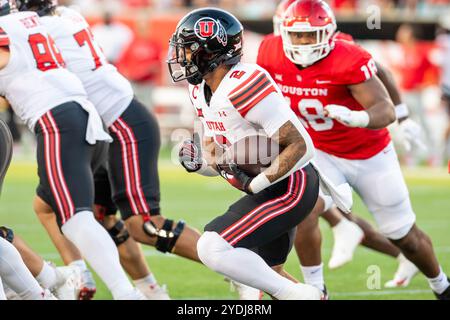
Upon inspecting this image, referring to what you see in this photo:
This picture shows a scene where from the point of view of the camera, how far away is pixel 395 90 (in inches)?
239

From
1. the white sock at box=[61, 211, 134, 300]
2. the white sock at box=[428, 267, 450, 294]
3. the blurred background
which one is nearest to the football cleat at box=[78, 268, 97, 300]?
the white sock at box=[61, 211, 134, 300]

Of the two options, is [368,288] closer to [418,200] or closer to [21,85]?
[21,85]

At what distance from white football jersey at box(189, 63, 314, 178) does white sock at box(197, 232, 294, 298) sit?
19.3 inches

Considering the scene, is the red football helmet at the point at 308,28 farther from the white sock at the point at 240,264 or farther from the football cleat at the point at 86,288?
the football cleat at the point at 86,288

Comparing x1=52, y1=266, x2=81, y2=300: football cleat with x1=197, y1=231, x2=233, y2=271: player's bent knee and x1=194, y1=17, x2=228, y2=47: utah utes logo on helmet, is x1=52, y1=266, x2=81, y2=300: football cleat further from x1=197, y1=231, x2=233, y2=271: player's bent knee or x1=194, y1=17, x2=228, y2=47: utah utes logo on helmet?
x1=194, y1=17, x2=228, y2=47: utah utes logo on helmet

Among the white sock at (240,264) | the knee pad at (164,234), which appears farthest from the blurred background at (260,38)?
the white sock at (240,264)

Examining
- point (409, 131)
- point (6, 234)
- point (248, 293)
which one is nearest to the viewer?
point (6, 234)

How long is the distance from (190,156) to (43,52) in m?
1.18

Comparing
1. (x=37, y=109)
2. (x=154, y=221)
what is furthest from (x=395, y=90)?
(x=37, y=109)

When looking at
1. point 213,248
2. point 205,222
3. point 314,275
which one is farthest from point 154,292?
point 205,222

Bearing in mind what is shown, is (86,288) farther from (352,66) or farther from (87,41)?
(352,66)

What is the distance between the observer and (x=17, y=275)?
4676 millimetres

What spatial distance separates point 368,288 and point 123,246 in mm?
1611
